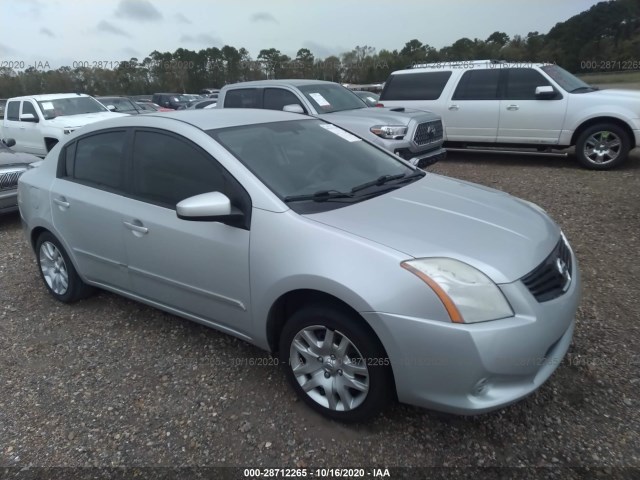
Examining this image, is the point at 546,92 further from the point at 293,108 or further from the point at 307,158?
the point at 307,158

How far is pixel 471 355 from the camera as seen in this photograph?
2.09 metres

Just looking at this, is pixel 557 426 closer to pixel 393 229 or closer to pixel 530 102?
pixel 393 229

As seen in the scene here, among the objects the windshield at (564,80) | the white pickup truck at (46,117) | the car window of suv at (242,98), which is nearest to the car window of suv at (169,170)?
the car window of suv at (242,98)

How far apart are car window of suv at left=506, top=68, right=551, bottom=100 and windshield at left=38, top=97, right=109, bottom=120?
8.86 meters

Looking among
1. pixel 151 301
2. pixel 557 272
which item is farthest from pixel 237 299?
pixel 557 272

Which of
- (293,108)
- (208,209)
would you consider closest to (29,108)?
(293,108)

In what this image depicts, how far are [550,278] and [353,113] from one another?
227 inches

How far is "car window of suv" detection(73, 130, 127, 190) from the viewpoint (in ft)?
11.3

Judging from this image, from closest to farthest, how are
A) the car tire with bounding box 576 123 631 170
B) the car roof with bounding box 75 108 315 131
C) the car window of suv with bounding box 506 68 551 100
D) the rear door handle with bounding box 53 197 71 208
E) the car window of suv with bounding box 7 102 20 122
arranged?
the car roof with bounding box 75 108 315 131 < the rear door handle with bounding box 53 197 71 208 < the car tire with bounding box 576 123 631 170 < the car window of suv with bounding box 506 68 551 100 < the car window of suv with bounding box 7 102 20 122

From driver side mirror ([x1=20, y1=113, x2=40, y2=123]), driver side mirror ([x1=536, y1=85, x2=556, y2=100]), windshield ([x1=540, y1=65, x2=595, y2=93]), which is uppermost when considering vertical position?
windshield ([x1=540, y1=65, x2=595, y2=93])

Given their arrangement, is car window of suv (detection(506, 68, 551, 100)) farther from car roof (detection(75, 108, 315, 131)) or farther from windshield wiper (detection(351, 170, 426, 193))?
car roof (detection(75, 108, 315, 131))

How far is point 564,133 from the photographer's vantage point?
26.5 ft

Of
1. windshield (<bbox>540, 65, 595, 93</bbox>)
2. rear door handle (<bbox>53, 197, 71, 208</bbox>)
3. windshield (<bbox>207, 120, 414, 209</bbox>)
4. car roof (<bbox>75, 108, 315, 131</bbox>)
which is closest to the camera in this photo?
windshield (<bbox>207, 120, 414, 209</bbox>)

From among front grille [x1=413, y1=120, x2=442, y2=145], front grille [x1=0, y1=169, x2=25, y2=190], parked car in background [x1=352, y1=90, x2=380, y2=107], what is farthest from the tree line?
front grille [x1=0, y1=169, x2=25, y2=190]
